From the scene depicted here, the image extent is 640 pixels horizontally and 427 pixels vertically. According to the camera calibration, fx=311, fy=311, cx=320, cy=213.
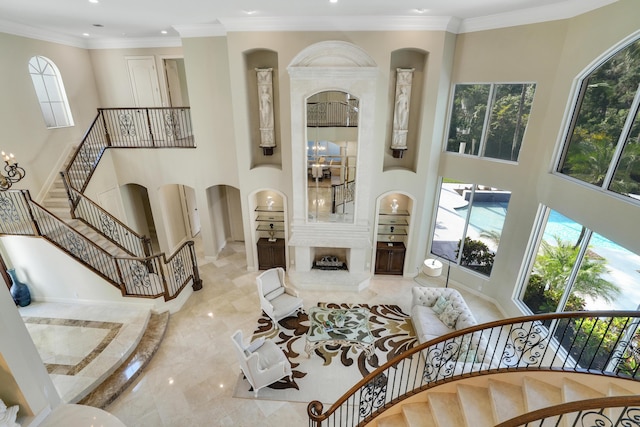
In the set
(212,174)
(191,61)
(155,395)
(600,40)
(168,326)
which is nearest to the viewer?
(600,40)

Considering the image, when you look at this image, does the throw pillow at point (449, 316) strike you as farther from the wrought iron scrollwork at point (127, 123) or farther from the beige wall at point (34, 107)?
the beige wall at point (34, 107)

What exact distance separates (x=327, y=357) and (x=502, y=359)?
3039 millimetres

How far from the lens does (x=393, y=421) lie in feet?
14.2

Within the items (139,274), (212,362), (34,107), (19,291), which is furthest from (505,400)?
(34,107)

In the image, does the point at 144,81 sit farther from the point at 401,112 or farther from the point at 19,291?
the point at 401,112

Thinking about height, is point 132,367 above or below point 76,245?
below

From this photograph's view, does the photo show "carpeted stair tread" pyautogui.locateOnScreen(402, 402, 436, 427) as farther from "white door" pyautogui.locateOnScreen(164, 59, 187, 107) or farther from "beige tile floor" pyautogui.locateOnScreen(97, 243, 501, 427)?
"white door" pyautogui.locateOnScreen(164, 59, 187, 107)

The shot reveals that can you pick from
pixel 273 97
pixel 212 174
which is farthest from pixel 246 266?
pixel 273 97

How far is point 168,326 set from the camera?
22.0 ft

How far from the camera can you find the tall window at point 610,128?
14.5 feet

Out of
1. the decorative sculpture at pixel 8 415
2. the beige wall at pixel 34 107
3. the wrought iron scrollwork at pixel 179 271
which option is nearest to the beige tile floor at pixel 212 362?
the wrought iron scrollwork at pixel 179 271

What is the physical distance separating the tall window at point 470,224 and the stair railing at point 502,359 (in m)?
1.89

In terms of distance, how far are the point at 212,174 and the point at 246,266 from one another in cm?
283

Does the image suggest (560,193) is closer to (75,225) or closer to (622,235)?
(622,235)
